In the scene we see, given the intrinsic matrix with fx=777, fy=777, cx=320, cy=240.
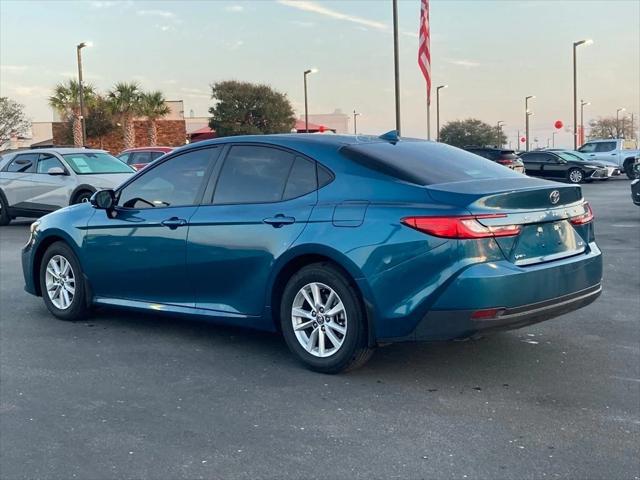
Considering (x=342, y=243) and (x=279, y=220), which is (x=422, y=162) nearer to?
(x=342, y=243)

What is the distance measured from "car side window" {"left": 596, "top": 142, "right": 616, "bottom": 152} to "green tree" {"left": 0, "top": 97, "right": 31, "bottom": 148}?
49.2 m

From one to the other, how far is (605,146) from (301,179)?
1317 inches

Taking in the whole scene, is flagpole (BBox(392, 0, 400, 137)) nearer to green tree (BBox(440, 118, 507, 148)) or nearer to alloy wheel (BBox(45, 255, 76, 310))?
alloy wheel (BBox(45, 255, 76, 310))

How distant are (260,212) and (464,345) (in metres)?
1.84

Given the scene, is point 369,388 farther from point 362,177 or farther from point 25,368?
point 25,368

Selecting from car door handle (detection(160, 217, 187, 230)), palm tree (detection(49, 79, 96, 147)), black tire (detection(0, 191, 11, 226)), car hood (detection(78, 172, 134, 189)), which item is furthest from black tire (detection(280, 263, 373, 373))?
palm tree (detection(49, 79, 96, 147))

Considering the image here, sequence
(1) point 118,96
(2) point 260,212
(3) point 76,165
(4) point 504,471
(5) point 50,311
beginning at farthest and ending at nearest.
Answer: (1) point 118,96
(3) point 76,165
(5) point 50,311
(2) point 260,212
(4) point 504,471

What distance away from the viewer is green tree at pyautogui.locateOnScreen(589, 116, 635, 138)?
9163cm

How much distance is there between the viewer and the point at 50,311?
7027mm

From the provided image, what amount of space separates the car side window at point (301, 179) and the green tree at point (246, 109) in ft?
159

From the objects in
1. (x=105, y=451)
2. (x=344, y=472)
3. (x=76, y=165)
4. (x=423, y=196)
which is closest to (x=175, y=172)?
(x=423, y=196)

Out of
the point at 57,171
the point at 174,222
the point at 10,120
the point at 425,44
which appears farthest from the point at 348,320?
the point at 10,120

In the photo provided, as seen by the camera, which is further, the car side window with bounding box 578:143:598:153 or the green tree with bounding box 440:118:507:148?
the green tree with bounding box 440:118:507:148

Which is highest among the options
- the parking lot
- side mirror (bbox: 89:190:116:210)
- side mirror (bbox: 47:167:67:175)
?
side mirror (bbox: 47:167:67:175)
